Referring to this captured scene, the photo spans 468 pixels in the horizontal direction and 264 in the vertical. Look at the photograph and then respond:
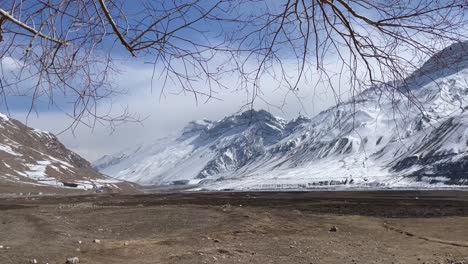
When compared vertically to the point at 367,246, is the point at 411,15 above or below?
above

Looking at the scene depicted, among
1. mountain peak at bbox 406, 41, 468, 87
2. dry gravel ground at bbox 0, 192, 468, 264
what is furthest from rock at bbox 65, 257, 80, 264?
mountain peak at bbox 406, 41, 468, 87

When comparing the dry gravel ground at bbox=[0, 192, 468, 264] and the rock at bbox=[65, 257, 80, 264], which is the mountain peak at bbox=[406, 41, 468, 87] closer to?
the dry gravel ground at bbox=[0, 192, 468, 264]

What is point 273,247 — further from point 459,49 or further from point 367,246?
point 459,49

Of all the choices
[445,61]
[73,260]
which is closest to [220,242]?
[73,260]

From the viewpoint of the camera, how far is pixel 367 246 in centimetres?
2123

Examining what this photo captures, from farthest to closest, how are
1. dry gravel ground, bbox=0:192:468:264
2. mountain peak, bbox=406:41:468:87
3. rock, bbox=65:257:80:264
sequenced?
dry gravel ground, bbox=0:192:468:264 < rock, bbox=65:257:80:264 < mountain peak, bbox=406:41:468:87

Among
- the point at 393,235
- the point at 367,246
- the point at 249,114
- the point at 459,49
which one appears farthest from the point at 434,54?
the point at 393,235

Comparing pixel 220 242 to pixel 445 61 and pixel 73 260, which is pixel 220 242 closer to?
pixel 73 260

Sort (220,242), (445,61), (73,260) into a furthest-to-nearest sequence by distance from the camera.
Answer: (220,242), (73,260), (445,61)

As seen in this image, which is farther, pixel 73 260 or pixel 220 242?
pixel 220 242

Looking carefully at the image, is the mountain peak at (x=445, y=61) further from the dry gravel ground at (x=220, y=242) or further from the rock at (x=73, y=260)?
A: the rock at (x=73, y=260)

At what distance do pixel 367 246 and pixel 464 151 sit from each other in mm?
183711

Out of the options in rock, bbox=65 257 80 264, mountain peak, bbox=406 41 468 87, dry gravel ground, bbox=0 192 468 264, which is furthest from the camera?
dry gravel ground, bbox=0 192 468 264

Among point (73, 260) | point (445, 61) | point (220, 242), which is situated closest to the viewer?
point (445, 61)
